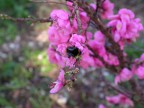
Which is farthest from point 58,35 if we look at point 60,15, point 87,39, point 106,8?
point 106,8

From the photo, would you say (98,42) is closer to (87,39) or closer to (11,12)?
(87,39)

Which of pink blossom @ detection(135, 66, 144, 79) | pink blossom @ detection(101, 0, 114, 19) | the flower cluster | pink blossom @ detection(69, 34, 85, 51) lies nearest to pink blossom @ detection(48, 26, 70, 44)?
the flower cluster

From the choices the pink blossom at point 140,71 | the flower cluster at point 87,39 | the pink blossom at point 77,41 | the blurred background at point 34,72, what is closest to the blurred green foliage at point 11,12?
the blurred background at point 34,72

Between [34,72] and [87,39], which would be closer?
[87,39]

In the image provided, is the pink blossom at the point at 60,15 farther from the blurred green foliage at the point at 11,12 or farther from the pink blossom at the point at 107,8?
the blurred green foliage at the point at 11,12

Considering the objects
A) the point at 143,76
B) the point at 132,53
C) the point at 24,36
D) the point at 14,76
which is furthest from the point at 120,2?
the point at 143,76

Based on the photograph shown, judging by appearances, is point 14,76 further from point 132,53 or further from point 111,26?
point 111,26

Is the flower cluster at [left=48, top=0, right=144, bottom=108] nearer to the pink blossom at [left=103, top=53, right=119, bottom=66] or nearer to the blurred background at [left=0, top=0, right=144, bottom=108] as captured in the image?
the pink blossom at [left=103, top=53, right=119, bottom=66]
